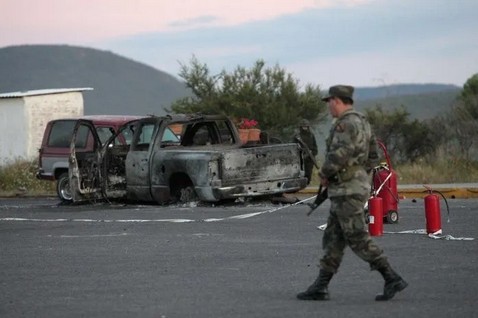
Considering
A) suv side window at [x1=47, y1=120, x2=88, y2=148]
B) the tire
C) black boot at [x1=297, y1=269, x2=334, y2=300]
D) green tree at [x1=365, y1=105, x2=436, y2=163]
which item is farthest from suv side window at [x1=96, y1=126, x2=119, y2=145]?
black boot at [x1=297, y1=269, x2=334, y2=300]

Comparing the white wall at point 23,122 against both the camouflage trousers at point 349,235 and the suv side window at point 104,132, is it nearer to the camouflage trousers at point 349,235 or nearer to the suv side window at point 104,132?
the suv side window at point 104,132

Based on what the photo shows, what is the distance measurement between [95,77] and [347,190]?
10239 centimetres

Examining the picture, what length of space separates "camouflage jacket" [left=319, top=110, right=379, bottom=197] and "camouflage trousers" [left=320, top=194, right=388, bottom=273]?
0.31 feet

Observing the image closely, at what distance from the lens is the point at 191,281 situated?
13.3 metres

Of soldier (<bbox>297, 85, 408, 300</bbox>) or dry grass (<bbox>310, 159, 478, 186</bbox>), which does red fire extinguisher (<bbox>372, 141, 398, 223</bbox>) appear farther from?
dry grass (<bbox>310, 159, 478, 186</bbox>)

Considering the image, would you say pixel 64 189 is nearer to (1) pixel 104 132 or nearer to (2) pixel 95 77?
(1) pixel 104 132

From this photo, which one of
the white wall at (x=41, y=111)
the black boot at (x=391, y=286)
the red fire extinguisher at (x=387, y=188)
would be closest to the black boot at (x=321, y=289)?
the black boot at (x=391, y=286)

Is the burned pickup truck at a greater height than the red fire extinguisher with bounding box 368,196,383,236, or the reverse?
→ the burned pickup truck

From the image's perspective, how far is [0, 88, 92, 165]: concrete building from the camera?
43531mm

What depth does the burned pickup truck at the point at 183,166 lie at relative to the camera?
947 inches

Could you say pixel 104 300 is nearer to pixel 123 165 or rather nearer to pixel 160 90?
pixel 123 165

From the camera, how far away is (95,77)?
113 m

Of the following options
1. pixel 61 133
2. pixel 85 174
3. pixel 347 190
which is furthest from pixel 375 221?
pixel 61 133

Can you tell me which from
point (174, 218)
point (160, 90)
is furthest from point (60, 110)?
point (160, 90)
